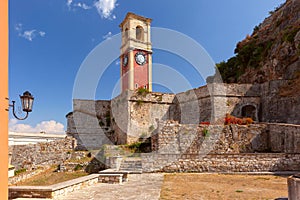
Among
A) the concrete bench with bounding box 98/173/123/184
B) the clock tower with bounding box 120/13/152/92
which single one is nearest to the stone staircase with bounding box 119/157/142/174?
the concrete bench with bounding box 98/173/123/184

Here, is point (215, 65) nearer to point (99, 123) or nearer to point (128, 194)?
point (99, 123)

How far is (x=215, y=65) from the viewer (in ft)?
91.2

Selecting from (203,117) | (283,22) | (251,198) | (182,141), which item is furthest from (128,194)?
(283,22)

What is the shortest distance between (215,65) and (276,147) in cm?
1693

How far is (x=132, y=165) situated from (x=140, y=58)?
1819 centimetres

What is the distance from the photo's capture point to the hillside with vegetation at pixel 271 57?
62.7ft

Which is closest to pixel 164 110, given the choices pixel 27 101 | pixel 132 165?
pixel 132 165

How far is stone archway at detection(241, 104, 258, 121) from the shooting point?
720 inches

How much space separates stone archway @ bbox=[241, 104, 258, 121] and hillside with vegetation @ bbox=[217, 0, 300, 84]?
334 cm

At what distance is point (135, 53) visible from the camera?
26.3 m

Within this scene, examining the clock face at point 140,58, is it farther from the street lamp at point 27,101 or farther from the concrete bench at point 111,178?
the street lamp at point 27,101

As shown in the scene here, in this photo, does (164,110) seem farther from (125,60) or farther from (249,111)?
(125,60)

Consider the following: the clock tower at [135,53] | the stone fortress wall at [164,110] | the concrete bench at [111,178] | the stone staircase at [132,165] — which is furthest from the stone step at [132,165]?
the clock tower at [135,53]

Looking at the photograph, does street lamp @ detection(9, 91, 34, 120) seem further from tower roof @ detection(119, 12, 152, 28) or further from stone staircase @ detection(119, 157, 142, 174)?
tower roof @ detection(119, 12, 152, 28)
